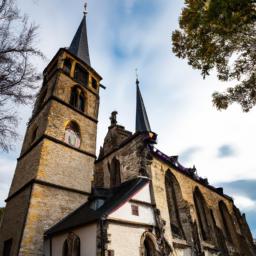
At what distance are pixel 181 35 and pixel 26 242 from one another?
372 inches

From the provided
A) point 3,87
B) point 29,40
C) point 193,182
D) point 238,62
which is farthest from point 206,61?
point 193,182

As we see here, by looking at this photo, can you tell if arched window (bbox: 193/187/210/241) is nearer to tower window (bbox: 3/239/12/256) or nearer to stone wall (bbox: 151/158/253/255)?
stone wall (bbox: 151/158/253/255)

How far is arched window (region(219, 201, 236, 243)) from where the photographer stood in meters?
17.2

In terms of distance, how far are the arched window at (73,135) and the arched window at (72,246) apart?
5575mm

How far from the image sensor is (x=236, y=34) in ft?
18.0

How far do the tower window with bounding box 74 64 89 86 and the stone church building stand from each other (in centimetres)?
10

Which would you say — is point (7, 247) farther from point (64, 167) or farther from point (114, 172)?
point (114, 172)

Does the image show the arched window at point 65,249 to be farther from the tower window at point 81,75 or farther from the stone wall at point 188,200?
the tower window at point 81,75

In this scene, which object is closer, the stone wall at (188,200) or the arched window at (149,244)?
→ the arched window at (149,244)

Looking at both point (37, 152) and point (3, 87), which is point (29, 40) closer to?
point (3, 87)

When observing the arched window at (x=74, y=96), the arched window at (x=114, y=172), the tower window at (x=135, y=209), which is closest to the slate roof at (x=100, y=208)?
the tower window at (x=135, y=209)

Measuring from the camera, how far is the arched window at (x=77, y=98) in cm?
1510

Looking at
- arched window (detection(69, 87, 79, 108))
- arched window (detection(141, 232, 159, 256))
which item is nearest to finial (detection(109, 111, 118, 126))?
arched window (detection(69, 87, 79, 108))

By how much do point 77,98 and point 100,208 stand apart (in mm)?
8384
